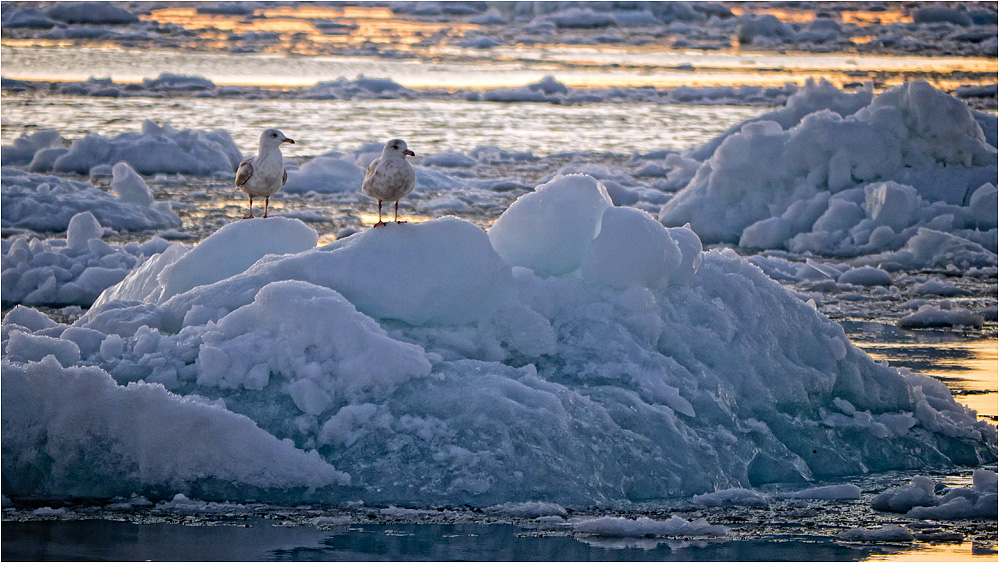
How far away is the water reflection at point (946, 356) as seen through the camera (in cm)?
762

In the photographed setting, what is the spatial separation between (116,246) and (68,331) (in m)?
5.20

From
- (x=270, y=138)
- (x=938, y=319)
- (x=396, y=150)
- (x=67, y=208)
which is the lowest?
(x=67, y=208)

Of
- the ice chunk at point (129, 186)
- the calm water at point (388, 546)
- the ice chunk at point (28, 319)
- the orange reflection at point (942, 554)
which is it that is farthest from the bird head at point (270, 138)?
the ice chunk at point (129, 186)

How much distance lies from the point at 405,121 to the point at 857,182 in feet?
37.1

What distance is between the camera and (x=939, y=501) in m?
5.61

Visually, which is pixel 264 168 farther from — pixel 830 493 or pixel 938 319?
pixel 938 319

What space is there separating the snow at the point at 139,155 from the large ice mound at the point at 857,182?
22.9ft

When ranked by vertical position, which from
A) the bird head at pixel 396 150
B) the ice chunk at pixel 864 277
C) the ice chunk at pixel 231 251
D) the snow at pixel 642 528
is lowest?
the ice chunk at pixel 864 277

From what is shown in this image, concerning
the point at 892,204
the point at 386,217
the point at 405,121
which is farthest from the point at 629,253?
the point at 405,121

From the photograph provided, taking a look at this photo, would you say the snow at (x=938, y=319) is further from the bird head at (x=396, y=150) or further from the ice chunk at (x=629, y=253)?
the bird head at (x=396, y=150)

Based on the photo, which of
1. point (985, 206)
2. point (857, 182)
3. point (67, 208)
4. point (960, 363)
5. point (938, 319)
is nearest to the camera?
point (960, 363)

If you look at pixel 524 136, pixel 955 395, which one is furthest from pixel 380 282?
pixel 524 136

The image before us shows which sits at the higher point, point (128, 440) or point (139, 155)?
point (128, 440)

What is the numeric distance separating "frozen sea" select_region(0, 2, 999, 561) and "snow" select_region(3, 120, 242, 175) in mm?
334
